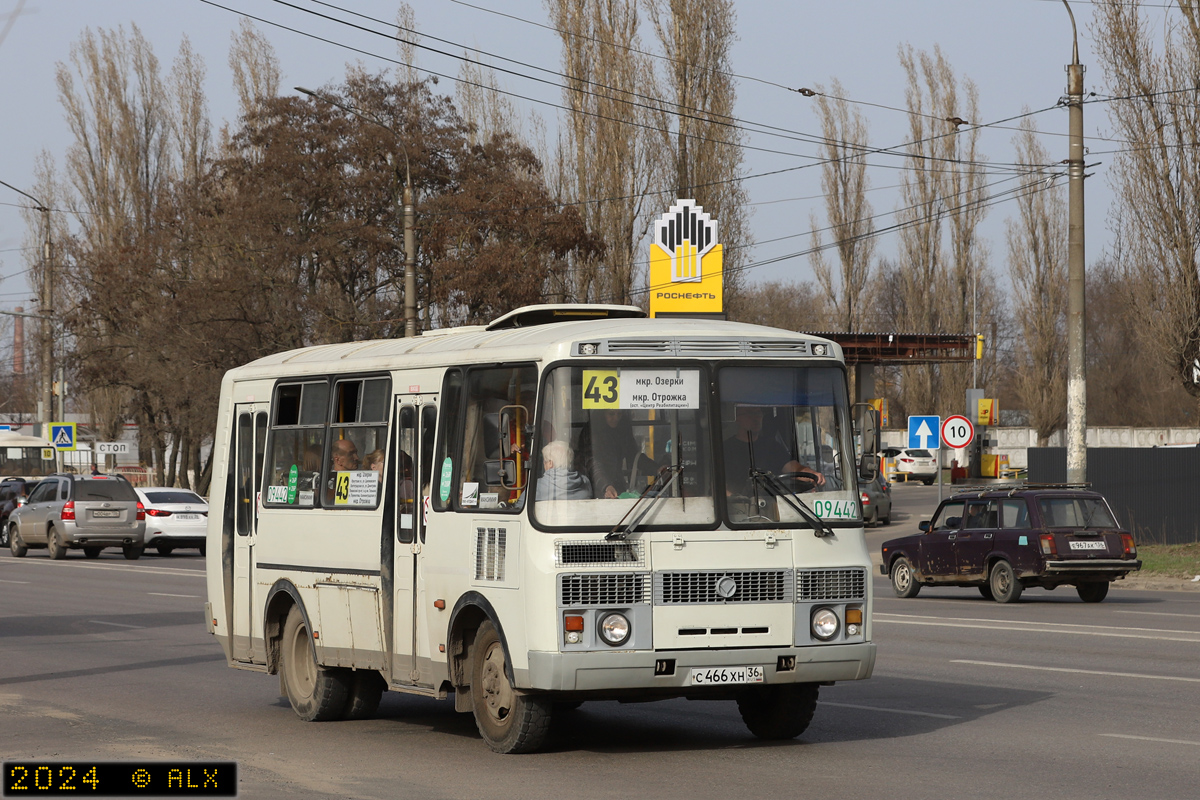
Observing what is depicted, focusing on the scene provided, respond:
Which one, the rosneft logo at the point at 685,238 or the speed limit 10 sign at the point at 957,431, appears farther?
the rosneft logo at the point at 685,238

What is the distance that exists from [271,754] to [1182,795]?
17.5ft

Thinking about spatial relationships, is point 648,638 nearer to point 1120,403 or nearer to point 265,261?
point 265,261

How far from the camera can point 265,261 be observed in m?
48.8

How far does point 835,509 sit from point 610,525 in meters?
1.50

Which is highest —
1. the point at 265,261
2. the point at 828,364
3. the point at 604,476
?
the point at 265,261

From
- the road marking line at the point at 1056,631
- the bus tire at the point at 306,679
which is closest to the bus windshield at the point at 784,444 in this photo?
the bus tire at the point at 306,679

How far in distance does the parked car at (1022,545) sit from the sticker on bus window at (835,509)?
13446mm

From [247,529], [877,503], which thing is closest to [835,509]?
[247,529]

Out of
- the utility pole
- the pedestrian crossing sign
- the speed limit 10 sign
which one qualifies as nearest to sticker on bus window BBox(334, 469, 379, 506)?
the utility pole

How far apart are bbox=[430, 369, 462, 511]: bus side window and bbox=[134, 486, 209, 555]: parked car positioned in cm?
2660

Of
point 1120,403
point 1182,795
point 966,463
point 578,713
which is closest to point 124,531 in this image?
point 578,713

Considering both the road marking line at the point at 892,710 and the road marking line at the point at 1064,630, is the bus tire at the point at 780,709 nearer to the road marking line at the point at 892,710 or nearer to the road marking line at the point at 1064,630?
Result: the road marking line at the point at 892,710

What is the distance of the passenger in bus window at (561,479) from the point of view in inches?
371

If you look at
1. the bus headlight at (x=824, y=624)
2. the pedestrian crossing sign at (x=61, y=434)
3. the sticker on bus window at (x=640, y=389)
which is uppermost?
the pedestrian crossing sign at (x=61, y=434)
